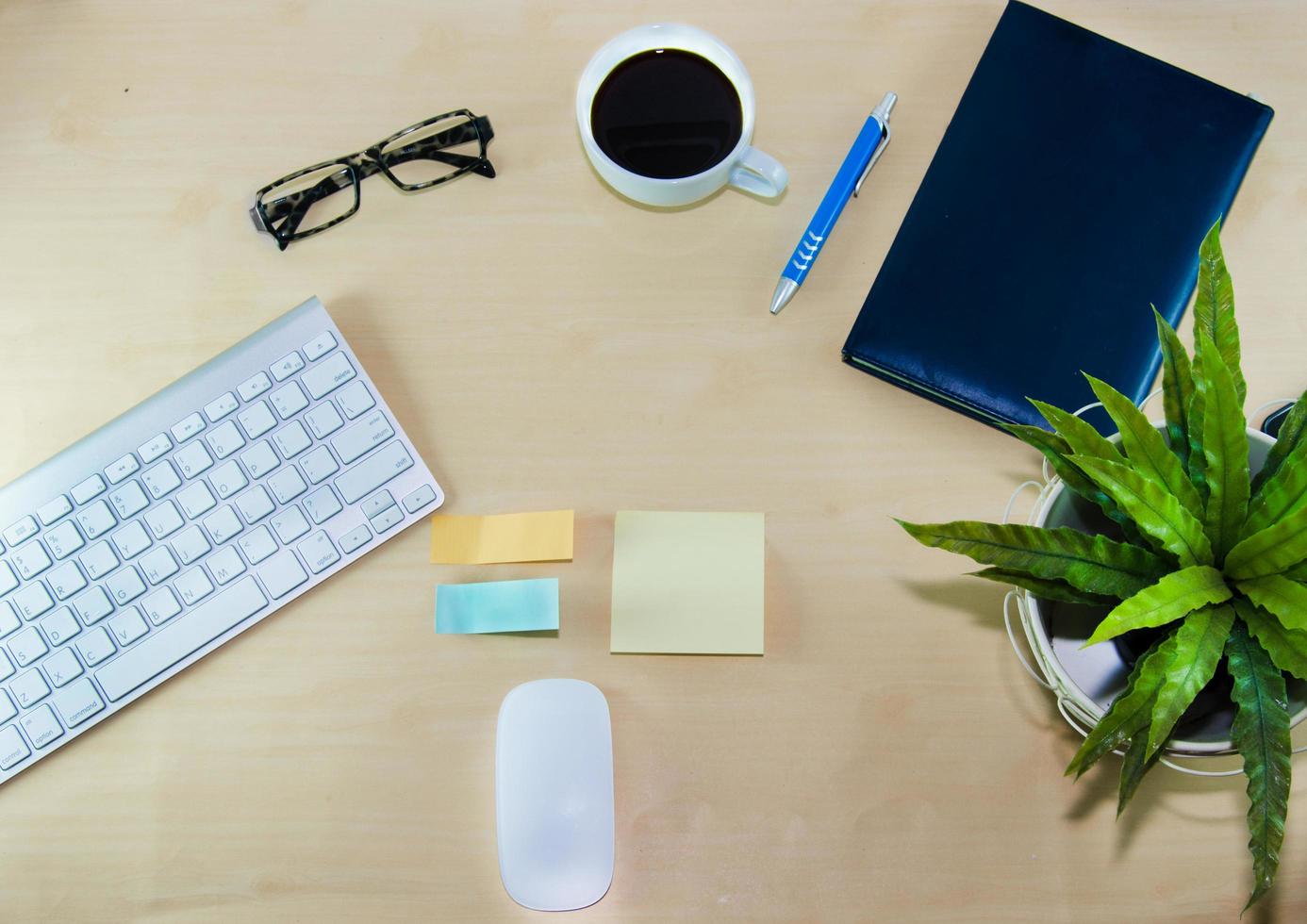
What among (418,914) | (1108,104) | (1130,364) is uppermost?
(1108,104)

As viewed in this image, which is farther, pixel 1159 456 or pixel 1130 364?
pixel 1130 364

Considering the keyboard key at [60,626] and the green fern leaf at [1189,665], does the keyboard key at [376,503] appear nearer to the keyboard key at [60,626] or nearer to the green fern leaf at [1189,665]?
the keyboard key at [60,626]

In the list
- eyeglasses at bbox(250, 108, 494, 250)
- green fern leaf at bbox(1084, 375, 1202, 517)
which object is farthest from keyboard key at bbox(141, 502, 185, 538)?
green fern leaf at bbox(1084, 375, 1202, 517)

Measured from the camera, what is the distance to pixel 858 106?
0.75 metres

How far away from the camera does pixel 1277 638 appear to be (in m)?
0.48

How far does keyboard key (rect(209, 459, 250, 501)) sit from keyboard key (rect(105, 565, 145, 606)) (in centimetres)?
8

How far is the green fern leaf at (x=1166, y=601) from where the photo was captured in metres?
0.44

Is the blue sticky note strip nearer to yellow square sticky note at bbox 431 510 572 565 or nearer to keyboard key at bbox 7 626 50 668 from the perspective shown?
yellow square sticky note at bbox 431 510 572 565

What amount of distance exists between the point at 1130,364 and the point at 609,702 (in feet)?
1.36

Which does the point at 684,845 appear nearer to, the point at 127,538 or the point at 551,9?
the point at 127,538

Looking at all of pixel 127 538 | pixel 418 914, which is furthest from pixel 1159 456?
pixel 127 538

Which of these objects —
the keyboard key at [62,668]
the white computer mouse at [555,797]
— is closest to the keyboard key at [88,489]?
the keyboard key at [62,668]

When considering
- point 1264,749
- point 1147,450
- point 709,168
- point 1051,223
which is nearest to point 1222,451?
point 1147,450

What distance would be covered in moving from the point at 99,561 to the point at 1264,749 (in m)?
0.70
